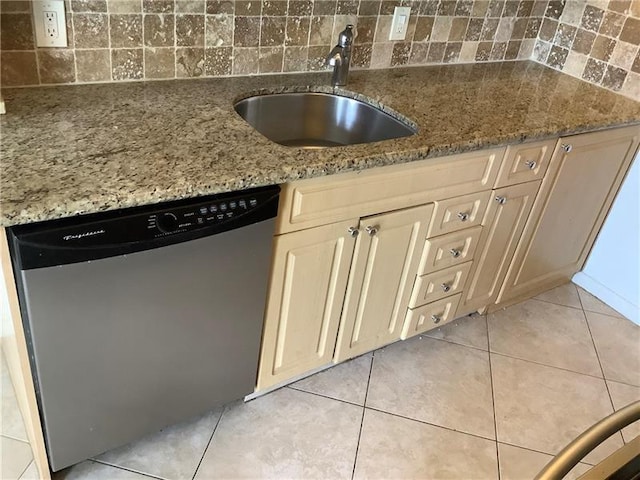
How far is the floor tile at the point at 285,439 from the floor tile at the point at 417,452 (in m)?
0.05

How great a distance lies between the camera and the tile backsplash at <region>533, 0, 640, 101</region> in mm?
2295

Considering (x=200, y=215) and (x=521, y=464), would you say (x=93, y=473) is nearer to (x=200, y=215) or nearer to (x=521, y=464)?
(x=200, y=215)

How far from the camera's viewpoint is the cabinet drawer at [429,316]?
2062 mm

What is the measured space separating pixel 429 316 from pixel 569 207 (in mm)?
763

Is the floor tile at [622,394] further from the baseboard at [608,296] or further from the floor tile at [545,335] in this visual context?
the baseboard at [608,296]

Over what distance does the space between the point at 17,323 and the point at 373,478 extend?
1.09 metres

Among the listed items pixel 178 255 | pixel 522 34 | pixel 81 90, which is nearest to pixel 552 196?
pixel 522 34

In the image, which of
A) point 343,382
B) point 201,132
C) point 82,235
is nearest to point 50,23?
point 201,132

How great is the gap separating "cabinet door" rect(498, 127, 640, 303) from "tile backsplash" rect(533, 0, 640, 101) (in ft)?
0.88

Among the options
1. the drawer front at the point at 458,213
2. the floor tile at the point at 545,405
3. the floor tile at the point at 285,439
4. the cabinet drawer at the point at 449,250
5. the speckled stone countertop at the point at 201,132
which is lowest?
the floor tile at the point at 285,439

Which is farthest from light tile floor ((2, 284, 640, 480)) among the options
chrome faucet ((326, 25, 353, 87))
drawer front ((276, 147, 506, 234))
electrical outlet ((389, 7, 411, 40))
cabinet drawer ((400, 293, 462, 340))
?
electrical outlet ((389, 7, 411, 40))

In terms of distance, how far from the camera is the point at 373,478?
1707 millimetres

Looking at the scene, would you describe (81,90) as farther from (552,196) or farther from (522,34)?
(522,34)

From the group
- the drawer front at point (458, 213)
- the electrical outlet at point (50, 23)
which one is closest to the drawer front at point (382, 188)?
the drawer front at point (458, 213)
